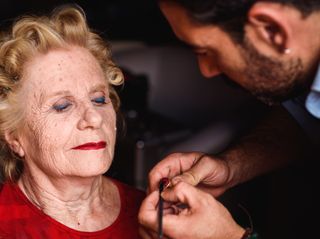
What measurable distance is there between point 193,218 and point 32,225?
624mm

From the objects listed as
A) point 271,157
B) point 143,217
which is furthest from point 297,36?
point 271,157

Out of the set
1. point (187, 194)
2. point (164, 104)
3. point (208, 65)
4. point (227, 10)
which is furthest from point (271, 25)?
point (164, 104)

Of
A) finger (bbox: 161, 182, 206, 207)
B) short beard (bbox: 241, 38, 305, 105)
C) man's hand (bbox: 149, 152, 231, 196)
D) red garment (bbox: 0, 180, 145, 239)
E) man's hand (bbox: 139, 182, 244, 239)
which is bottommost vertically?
red garment (bbox: 0, 180, 145, 239)

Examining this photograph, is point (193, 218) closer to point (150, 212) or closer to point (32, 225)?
point (150, 212)

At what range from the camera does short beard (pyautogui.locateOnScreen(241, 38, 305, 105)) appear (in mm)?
1458

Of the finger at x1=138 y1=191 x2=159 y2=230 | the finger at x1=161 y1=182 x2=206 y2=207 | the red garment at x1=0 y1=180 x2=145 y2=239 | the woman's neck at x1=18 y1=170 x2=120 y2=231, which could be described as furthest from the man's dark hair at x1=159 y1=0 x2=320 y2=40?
the red garment at x1=0 y1=180 x2=145 y2=239

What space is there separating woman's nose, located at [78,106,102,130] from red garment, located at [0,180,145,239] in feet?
1.18

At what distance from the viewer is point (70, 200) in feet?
6.34

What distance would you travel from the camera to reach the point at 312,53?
4.79 feet

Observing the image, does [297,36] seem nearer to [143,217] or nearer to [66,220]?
[143,217]

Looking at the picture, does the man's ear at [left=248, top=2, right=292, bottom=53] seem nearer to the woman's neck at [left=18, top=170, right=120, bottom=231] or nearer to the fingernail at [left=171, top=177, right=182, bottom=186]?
the fingernail at [left=171, top=177, right=182, bottom=186]

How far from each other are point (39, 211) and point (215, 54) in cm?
86

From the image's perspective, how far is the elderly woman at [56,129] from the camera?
1.81 metres

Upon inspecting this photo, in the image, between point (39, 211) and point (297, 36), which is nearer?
point (297, 36)
